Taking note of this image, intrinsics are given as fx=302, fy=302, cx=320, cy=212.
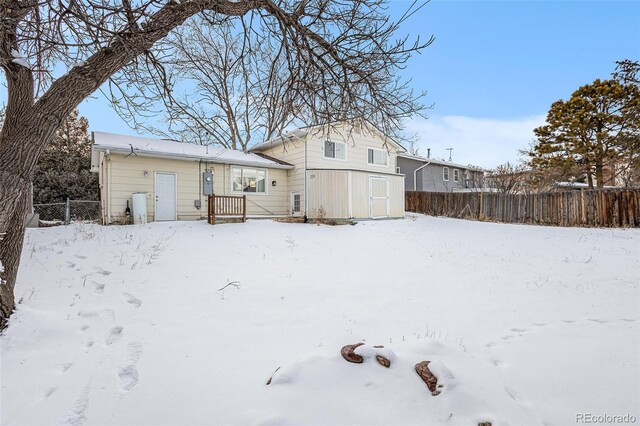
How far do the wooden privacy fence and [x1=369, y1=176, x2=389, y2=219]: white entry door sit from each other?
17.2 ft

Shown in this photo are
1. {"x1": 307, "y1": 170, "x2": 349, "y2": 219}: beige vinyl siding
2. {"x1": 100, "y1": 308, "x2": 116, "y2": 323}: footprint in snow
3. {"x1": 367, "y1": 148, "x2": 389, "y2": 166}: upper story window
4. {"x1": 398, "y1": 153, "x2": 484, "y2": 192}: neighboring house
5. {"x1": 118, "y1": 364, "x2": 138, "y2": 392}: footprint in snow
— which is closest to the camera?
{"x1": 118, "y1": 364, "x2": 138, "y2": 392}: footprint in snow

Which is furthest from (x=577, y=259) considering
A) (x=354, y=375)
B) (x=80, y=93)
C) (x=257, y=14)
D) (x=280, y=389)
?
(x=80, y=93)

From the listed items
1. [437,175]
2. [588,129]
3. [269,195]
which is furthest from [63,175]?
[588,129]

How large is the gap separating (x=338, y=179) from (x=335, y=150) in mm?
2868

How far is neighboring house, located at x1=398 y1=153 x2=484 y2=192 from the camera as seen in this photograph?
22.2 meters

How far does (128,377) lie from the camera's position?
225 cm

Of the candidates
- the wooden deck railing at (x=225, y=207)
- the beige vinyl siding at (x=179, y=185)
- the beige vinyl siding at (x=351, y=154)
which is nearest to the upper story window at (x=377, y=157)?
the beige vinyl siding at (x=351, y=154)

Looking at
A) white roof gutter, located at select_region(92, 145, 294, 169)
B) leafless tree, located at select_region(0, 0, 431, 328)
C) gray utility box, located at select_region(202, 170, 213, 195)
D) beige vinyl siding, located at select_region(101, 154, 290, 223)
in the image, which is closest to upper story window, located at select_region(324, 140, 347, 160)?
white roof gutter, located at select_region(92, 145, 294, 169)

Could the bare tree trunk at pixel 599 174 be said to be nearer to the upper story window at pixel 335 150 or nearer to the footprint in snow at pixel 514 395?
the upper story window at pixel 335 150

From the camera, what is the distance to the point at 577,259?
6.32 m

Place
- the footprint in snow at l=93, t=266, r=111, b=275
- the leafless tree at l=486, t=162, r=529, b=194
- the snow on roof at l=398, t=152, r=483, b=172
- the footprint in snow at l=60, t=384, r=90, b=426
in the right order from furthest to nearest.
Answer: the snow on roof at l=398, t=152, r=483, b=172 < the leafless tree at l=486, t=162, r=529, b=194 < the footprint in snow at l=93, t=266, r=111, b=275 < the footprint in snow at l=60, t=384, r=90, b=426

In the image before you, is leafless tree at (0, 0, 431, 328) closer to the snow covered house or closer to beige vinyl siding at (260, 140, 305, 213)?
the snow covered house

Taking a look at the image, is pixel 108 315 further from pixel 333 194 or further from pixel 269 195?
pixel 269 195

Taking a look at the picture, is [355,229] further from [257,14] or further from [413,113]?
[257,14]
